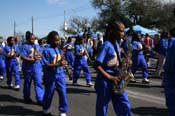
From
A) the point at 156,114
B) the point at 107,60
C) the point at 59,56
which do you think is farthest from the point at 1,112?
the point at 107,60

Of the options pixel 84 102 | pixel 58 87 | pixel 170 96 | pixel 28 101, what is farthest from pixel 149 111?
pixel 170 96

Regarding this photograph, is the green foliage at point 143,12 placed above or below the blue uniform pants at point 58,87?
above

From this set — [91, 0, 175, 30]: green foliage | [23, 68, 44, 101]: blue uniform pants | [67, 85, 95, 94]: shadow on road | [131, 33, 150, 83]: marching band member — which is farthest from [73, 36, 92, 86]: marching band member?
[91, 0, 175, 30]: green foliage

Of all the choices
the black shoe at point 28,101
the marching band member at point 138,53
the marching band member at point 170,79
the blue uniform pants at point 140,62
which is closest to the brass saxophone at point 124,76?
the marching band member at point 170,79

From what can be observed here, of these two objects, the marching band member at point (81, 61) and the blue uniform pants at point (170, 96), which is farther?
the marching band member at point (81, 61)

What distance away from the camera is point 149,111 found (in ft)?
30.5

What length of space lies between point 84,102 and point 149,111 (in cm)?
187

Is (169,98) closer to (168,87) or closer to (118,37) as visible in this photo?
(168,87)

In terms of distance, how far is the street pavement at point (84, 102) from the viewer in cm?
916

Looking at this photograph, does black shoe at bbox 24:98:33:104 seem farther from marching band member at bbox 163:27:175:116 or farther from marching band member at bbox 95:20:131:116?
marching band member at bbox 163:27:175:116

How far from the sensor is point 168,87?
4.92 m

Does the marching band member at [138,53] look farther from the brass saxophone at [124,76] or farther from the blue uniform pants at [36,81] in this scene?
the brass saxophone at [124,76]

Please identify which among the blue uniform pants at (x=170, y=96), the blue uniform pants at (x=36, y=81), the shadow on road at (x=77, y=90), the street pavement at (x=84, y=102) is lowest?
the shadow on road at (x=77, y=90)

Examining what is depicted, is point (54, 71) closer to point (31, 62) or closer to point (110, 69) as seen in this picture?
point (31, 62)
